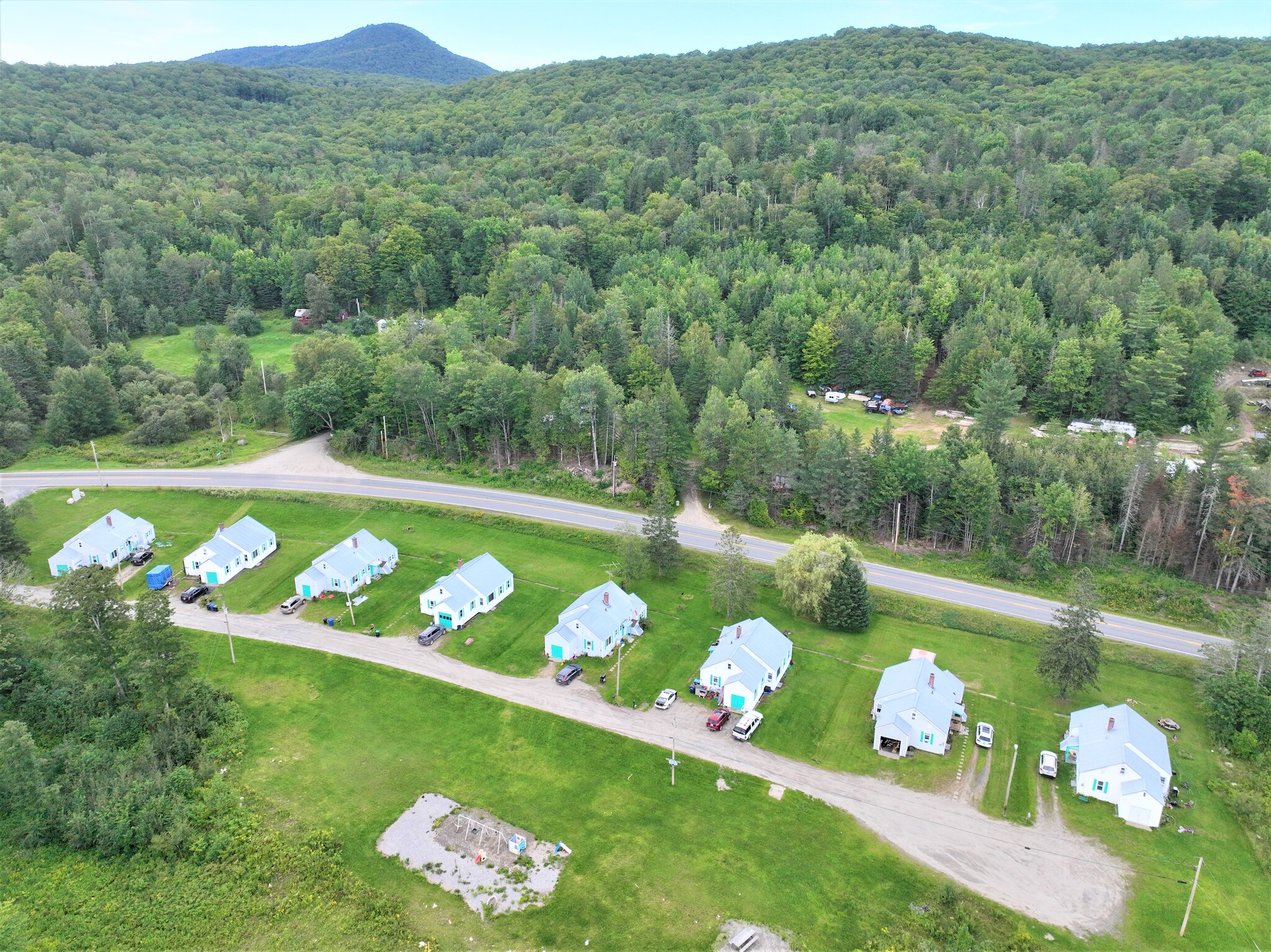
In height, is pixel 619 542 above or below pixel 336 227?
below

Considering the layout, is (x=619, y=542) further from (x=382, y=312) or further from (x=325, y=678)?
(x=382, y=312)

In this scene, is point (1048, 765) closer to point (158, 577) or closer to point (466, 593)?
point (466, 593)

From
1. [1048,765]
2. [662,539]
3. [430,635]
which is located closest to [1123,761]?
[1048,765]

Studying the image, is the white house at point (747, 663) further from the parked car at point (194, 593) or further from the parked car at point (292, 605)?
the parked car at point (194, 593)

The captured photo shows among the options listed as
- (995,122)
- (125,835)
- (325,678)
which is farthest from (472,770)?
(995,122)

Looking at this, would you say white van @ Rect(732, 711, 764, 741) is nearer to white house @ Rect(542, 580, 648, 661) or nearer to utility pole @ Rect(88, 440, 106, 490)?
white house @ Rect(542, 580, 648, 661)

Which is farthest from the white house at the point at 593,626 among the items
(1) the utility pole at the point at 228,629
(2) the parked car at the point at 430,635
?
(1) the utility pole at the point at 228,629
